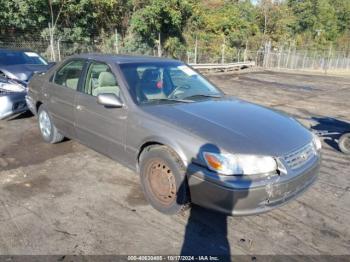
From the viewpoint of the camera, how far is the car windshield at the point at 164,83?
4.13 metres

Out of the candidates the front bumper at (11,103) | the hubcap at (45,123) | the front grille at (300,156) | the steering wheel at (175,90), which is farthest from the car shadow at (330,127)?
the front bumper at (11,103)

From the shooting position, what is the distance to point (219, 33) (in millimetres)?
29469

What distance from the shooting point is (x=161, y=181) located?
11.8 feet

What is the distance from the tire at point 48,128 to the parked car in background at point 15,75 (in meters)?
1.57

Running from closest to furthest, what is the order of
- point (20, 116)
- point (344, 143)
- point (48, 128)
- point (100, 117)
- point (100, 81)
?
point (100, 117)
point (100, 81)
point (48, 128)
point (344, 143)
point (20, 116)

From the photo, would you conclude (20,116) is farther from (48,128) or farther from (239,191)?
(239,191)

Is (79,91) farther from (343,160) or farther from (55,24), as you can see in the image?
Answer: (55,24)

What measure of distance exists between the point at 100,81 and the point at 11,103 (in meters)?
3.47

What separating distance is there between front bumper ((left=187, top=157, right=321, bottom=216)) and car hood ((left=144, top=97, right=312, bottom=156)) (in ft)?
0.86

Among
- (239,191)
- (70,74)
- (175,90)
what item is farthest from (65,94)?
(239,191)

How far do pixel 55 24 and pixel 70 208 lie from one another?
16.7m

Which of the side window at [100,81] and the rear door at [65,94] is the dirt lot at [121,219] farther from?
the side window at [100,81]

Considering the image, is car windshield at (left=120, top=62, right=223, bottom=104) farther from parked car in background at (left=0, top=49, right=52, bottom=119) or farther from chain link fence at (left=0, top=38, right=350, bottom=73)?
chain link fence at (left=0, top=38, right=350, bottom=73)

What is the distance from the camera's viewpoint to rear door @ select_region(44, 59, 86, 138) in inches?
191
